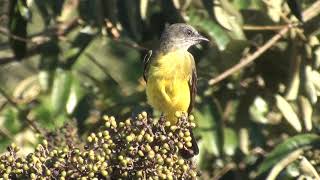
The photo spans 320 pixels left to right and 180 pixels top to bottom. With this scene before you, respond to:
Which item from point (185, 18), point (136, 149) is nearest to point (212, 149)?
point (185, 18)

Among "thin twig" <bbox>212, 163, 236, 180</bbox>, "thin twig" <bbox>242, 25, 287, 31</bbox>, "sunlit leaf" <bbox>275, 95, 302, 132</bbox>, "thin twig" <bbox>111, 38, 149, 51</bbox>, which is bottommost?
"thin twig" <bbox>212, 163, 236, 180</bbox>

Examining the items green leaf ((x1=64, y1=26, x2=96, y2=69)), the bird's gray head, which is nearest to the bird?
the bird's gray head

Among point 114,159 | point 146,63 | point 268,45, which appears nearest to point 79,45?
point 146,63

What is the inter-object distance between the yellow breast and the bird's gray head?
0.20m

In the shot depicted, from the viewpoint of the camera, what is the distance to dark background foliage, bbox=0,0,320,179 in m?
6.52

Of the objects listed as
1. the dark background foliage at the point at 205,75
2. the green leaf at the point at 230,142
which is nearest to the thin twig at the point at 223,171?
the dark background foliage at the point at 205,75

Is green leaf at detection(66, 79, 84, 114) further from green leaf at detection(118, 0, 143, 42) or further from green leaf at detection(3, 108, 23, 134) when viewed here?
green leaf at detection(118, 0, 143, 42)

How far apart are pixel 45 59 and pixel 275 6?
4.91ft

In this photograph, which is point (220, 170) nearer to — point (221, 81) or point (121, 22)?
point (221, 81)

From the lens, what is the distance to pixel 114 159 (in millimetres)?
4465

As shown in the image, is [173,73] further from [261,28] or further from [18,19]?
[18,19]

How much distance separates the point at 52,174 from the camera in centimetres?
440

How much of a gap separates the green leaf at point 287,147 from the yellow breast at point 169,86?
60cm

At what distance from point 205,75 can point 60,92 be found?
0.99 metres
